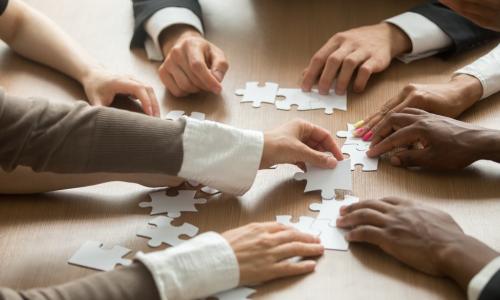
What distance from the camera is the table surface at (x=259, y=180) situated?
1.28 meters

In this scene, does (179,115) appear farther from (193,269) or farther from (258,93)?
(193,269)

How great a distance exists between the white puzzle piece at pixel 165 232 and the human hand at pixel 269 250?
107 millimetres

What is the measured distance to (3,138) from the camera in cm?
133

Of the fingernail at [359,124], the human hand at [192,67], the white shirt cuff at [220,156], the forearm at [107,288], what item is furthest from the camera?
the human hand at [192,67]

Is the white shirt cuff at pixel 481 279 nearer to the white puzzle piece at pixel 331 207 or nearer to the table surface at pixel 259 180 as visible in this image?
the table surface at pixel 259 180

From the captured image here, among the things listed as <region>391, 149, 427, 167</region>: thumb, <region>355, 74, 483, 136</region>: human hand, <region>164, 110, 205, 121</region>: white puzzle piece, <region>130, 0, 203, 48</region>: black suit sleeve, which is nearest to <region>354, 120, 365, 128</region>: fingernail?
<region>355, 74, 483, 136</region>: human hand

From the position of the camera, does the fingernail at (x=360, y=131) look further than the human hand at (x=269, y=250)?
Yes

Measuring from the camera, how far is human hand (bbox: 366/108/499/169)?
148 centimetres

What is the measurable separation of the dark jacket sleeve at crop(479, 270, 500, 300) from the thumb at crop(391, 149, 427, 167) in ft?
1.21

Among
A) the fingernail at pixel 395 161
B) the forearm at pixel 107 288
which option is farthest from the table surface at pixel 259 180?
the forearm at pixel 107 288

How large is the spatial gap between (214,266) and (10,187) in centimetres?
49

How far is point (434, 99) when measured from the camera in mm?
1597

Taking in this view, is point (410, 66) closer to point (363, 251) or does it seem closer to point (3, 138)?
point (363, 251)

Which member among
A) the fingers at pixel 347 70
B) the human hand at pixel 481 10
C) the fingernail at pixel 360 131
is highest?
the human hand at pixel 481 10
